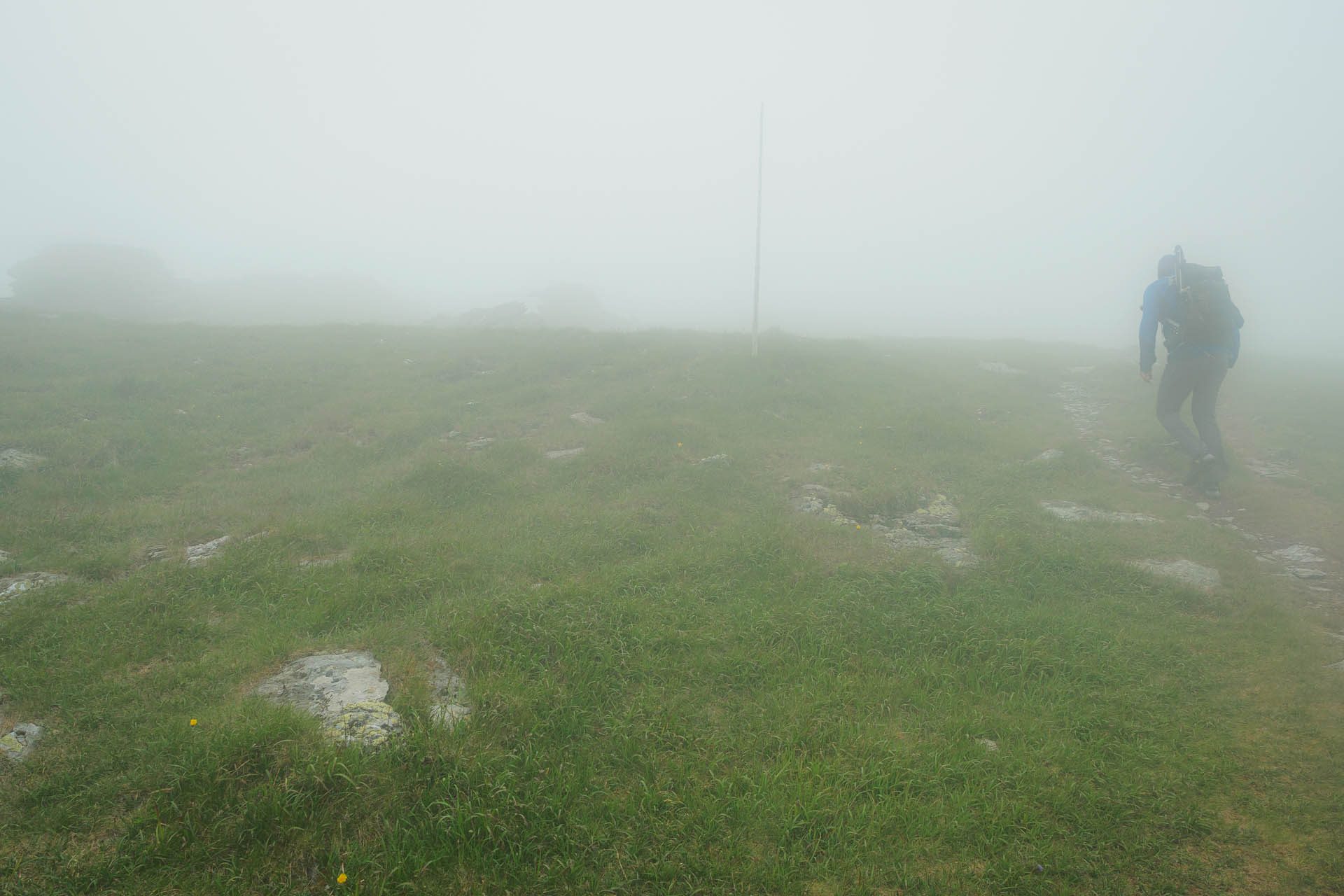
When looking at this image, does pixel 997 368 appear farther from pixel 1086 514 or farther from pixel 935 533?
pixel 935 533

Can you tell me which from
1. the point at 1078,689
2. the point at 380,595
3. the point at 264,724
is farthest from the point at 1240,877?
the point at 380,595

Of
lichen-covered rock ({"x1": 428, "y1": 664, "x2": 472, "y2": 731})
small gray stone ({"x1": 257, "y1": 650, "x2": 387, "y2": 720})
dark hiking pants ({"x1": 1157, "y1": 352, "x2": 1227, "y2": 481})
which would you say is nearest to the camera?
lichen-covered rock ({"x1": 428, "y1": 664, "x2": 472, "y2": 731})

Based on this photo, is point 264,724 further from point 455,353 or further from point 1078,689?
point 455,353

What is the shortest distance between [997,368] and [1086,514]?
1596cm

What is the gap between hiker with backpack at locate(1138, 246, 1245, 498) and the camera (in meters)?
12.2

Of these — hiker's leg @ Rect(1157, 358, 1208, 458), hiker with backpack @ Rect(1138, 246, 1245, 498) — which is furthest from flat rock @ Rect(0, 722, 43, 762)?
hiker's leg @ Rect(1157, 358, 1208, 458)

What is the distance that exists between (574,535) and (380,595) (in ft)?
10.2

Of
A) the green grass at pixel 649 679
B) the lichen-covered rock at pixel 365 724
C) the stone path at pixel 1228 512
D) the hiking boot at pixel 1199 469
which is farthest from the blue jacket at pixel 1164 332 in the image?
the lichen-covered rock at pixel 365 724

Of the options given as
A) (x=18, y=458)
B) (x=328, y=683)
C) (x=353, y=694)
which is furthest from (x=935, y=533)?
(x=18, y=458)

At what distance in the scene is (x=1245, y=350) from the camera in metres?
32.8

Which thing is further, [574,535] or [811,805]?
[574,535]

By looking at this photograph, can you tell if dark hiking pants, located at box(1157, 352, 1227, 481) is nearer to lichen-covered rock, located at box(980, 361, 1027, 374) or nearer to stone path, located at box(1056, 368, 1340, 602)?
stone path, located at box(1056, 368, 1340, 602)

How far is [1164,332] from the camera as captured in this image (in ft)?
42.4

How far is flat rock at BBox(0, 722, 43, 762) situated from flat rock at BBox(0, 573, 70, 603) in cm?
287
